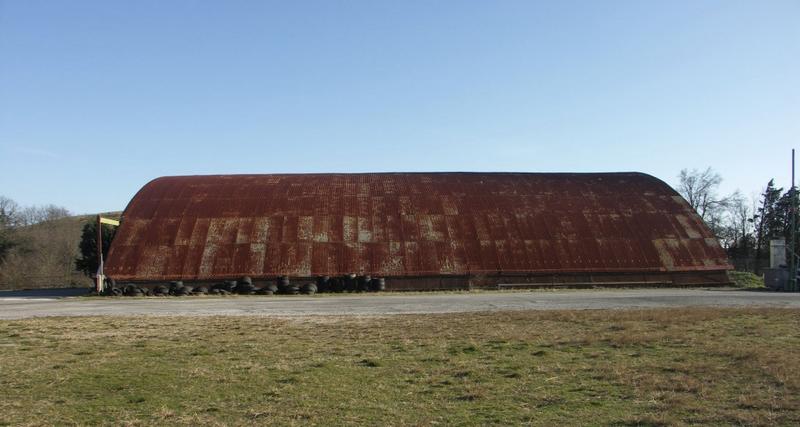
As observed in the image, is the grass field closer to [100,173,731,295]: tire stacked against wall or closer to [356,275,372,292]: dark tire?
[356,275,372,292]: dark tire

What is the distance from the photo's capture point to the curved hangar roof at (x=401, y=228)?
132ft

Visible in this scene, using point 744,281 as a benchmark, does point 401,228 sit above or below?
above

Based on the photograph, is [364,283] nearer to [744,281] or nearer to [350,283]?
[350,283]

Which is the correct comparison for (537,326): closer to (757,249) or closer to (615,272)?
(615,272)

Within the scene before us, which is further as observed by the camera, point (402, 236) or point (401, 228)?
point (401, 228)

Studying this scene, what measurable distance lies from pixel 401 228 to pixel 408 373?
31.0 metres

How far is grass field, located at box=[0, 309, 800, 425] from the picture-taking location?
30.0 feet

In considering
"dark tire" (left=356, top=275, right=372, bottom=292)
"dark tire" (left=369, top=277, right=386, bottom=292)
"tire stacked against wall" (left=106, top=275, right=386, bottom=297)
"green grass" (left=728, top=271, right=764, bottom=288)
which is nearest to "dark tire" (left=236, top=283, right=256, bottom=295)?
"tire stacked against wall" (left=106, top=275, right=386, bottom=297)

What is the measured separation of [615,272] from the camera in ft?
133

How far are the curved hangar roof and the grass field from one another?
20890mm

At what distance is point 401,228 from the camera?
141 ft

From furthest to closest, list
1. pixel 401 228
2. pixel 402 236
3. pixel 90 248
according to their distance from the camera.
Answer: pixel 90 248
pixel 401 228
pixel 402 236

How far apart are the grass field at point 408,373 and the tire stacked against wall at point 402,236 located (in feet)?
66.8

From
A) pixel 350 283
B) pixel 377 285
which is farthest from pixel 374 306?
pixel 350 283
